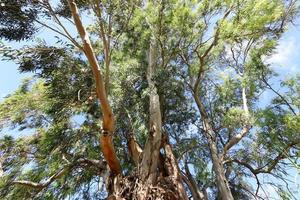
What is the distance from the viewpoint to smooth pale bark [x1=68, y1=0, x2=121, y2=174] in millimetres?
4445

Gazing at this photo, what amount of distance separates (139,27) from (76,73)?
101 inches

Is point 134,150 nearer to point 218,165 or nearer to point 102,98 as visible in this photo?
point 218,165

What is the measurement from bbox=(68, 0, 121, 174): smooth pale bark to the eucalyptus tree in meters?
0.03

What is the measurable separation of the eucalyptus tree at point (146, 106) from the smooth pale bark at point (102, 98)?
0.03 metres

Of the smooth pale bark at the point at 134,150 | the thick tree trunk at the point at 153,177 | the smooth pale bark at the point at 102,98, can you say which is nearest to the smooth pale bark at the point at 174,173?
the thick tree trunk at the point at 153,177

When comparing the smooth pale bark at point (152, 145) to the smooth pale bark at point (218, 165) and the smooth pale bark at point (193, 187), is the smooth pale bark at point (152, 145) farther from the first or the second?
the smooth pale bark at point (193, 187)

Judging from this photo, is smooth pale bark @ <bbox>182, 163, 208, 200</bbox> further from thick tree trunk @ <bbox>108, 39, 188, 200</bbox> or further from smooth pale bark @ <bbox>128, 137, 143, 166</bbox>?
thick tree trunk @ <bbox>108, 39, 188, 200</bbox>

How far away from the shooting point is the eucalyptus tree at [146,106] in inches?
232

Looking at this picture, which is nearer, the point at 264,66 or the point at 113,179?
the point at 113,179

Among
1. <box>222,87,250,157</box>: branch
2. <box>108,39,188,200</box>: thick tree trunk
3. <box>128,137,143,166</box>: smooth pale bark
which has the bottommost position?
<box>108,39,188,200</box>: thick tree trunk

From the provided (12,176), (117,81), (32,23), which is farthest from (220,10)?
(12,176)

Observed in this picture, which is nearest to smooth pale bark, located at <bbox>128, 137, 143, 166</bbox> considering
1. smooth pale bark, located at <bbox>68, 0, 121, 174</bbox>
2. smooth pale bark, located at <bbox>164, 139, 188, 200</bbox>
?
smooth pale bark, located at <bbox>164, 139, 188, 200</bbox>

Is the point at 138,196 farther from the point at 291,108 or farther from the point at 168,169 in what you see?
the point at 291,108

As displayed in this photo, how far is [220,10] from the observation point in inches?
316
